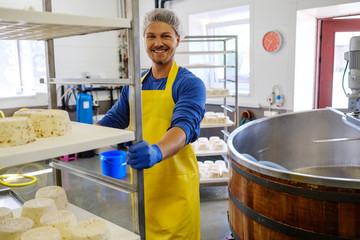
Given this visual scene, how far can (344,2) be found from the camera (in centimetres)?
414

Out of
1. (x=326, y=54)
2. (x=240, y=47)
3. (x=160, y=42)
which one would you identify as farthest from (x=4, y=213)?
(x=240, y=47)

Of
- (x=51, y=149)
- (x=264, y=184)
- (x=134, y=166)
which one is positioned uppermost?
(x=51, y=149)

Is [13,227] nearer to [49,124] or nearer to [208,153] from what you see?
[49,124]

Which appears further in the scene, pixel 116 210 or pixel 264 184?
pixel 116 210

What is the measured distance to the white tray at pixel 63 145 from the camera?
908mm

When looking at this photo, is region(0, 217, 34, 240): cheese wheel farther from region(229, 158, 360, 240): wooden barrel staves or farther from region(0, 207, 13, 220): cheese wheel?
region(229, 158, 360, 240): wooden barrel staves

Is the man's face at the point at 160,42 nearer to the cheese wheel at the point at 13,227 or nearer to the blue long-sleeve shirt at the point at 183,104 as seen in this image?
the blue long-sleeve shirt at the point at 183,104

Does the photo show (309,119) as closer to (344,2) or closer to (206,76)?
(344,2)

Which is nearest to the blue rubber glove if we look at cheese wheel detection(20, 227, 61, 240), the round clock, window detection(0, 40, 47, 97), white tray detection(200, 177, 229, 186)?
cheese wheel detection(20, 227, 61, 240)

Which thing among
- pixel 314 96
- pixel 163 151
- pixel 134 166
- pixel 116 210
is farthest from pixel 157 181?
pixel 314 96

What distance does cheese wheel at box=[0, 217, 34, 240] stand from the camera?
43.0 inches

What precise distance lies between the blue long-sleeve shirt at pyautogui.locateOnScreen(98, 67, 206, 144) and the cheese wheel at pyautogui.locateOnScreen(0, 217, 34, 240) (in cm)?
70

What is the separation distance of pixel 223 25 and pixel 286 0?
5.02ft

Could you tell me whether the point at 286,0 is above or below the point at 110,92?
above
